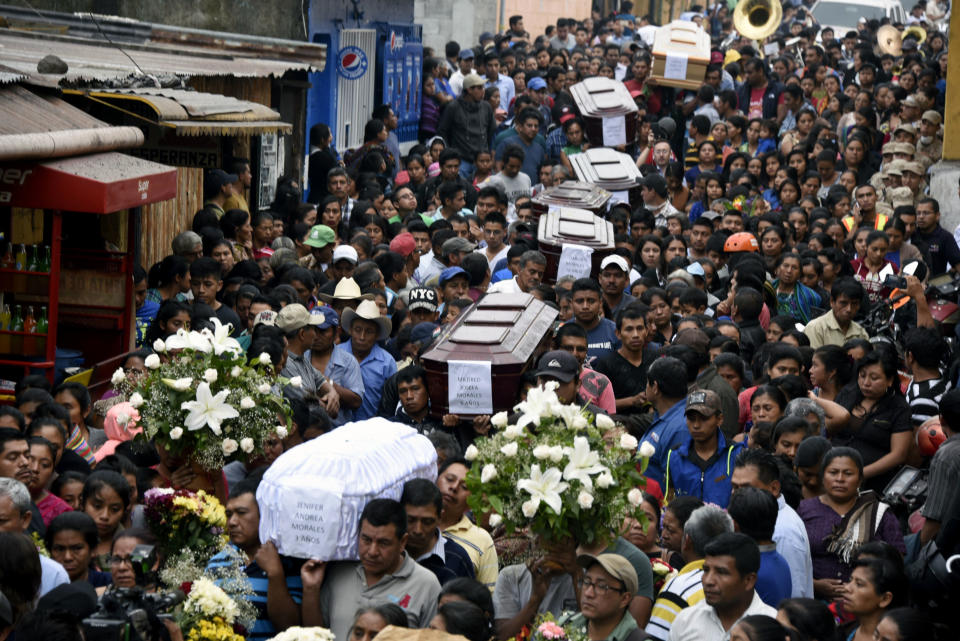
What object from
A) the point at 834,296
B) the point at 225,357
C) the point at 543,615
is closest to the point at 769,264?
the point at 834,296

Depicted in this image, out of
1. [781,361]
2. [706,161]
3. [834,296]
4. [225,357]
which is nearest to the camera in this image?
[225,357]

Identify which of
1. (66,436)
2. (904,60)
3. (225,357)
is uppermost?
(904,60)

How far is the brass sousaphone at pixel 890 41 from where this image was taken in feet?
90.0

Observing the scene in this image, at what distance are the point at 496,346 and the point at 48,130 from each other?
3.79 metres

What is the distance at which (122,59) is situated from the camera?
13.6m

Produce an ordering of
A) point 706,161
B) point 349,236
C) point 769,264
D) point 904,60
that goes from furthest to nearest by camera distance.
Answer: point 904,60, point 706,161, point 349,236, point 769,264

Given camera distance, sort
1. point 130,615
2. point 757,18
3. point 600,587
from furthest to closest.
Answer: point 757,18
point 600,587
point 130,615

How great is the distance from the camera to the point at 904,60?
869 inches

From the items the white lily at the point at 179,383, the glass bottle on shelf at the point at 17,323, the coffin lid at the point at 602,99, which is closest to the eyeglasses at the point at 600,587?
the white lily at the point at 179,383

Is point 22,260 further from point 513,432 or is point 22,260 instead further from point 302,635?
point 302,635

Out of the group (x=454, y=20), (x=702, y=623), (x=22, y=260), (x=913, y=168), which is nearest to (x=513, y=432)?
(x=702, y=623)

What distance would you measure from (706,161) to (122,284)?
8.55 meters

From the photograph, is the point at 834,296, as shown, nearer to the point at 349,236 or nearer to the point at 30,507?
the point at 349,236

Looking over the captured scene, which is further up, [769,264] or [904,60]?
[904,60]
